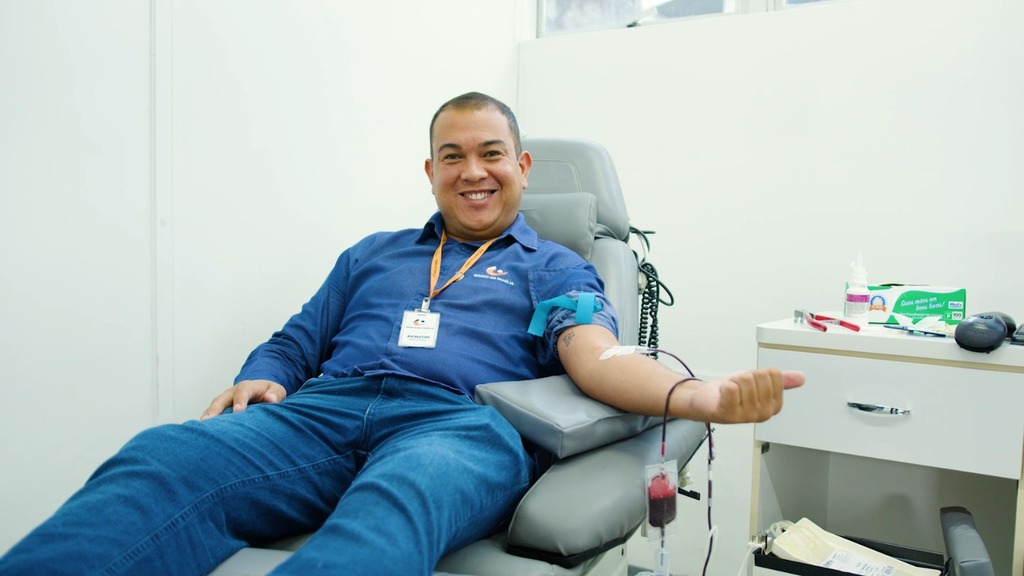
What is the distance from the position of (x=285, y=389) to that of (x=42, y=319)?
1.36 ft

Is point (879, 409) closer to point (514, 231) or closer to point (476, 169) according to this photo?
point (514, 231)

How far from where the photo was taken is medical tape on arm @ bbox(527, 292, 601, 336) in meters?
1.21

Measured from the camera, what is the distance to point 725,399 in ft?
2.97

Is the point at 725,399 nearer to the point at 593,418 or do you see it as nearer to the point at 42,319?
the point at 593,418

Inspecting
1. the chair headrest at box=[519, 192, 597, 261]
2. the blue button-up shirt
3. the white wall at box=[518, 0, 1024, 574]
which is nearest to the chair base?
the blue button-up shirt

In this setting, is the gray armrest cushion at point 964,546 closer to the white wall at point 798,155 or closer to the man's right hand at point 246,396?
the white wall at point 798,155

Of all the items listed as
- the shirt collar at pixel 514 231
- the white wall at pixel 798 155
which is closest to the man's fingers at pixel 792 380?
the shirt collar at pixel 514 231

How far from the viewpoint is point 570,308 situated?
124 centimetres

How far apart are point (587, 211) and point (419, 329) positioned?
50 centimetres

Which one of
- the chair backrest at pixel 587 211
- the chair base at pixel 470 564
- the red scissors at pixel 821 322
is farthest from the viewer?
the chair backrest at pixel 587 211

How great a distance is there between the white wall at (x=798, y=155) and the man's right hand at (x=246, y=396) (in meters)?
1.37

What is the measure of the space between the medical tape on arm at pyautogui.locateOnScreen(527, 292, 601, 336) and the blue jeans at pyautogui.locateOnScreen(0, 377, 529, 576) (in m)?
0.20

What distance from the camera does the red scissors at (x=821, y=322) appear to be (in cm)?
141

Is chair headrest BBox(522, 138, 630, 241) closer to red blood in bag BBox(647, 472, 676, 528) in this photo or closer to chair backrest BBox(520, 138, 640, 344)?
chair backrest BBox(520, 138, 640, 344)
